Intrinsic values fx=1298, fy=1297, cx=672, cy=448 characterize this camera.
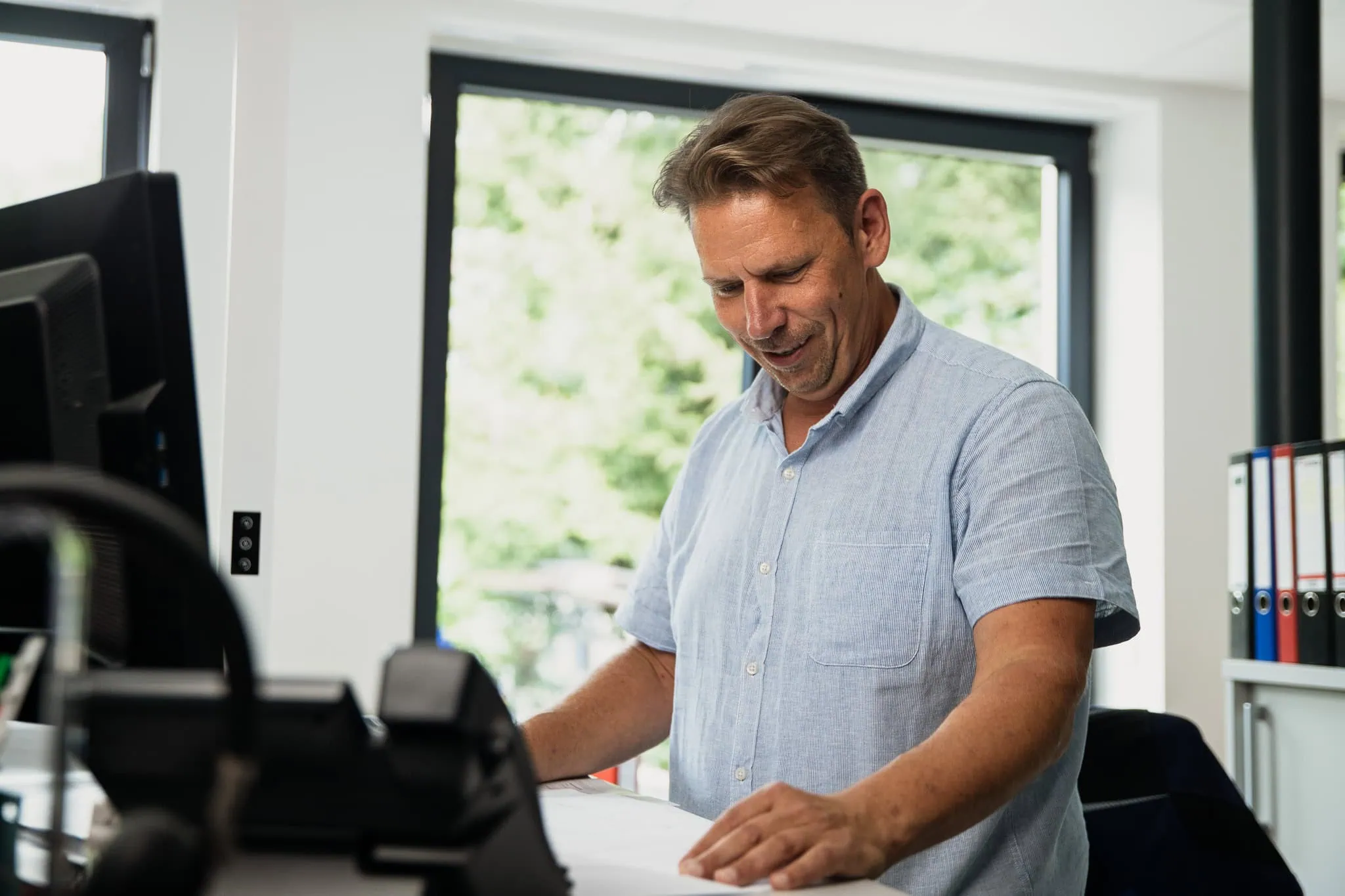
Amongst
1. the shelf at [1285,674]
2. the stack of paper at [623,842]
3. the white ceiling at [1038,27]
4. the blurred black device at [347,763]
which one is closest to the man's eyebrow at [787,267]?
the stack of paper at [623,842]

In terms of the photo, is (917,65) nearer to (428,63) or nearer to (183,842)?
(428,63)

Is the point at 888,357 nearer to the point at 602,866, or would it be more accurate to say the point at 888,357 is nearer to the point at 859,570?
the point at 859,570

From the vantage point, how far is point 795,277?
144 cm

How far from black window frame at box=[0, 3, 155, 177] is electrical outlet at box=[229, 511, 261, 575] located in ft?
3.23

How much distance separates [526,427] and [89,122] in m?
4.25

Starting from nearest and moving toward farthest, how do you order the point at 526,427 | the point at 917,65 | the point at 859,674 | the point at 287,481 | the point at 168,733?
the point at 168,733, the point at 859,674, the point at 287,481, the point at 917,65, the point at 526,427

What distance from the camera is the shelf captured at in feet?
7.32

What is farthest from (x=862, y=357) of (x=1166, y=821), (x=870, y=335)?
(x=1166, y=821)

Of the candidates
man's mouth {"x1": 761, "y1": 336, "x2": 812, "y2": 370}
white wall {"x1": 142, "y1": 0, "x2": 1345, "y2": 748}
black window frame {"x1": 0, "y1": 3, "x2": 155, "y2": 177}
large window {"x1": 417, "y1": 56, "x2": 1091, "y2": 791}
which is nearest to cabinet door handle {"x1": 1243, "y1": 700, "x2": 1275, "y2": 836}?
white wall {"x1": 142, "y1": 0, "x2": 1345, "y2": 748}

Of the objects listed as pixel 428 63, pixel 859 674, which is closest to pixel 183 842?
pixel 859 674

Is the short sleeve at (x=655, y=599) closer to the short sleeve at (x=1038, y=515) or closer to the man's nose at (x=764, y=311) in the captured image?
the man's nose at (x=764, y=311)

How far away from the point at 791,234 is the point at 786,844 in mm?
752

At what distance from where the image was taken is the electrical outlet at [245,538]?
2.31 meters

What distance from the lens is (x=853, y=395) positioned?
4.59 feet
